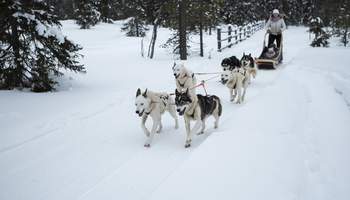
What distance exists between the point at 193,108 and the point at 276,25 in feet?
31.1

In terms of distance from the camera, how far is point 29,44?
10.7 metres

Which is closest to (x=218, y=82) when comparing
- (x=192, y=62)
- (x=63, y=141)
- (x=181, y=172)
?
(x=192, y=62)

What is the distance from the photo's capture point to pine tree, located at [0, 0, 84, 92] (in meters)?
10.1

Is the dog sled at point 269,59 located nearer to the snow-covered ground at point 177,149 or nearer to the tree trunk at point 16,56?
the snow-covered ground at point 177,149

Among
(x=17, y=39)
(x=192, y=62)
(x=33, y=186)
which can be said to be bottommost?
(x=33, y=186)

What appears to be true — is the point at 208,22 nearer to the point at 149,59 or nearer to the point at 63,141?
the point at 149,59

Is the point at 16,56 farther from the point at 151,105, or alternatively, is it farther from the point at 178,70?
the point at 151,105

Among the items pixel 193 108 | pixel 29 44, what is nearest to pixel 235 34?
pixel 29 44

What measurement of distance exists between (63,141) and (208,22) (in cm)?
1317

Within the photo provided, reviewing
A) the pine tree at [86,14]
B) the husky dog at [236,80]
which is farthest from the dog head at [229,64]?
the pine tree at [86,14]

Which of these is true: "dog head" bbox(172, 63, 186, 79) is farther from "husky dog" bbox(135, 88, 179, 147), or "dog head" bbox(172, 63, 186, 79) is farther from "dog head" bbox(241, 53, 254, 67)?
"dog head" bbox(241, 53, 254, 67)

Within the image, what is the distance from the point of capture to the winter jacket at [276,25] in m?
14.4

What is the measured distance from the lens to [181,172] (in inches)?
197

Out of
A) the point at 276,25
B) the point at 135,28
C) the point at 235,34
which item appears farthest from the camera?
the point at 135,28
